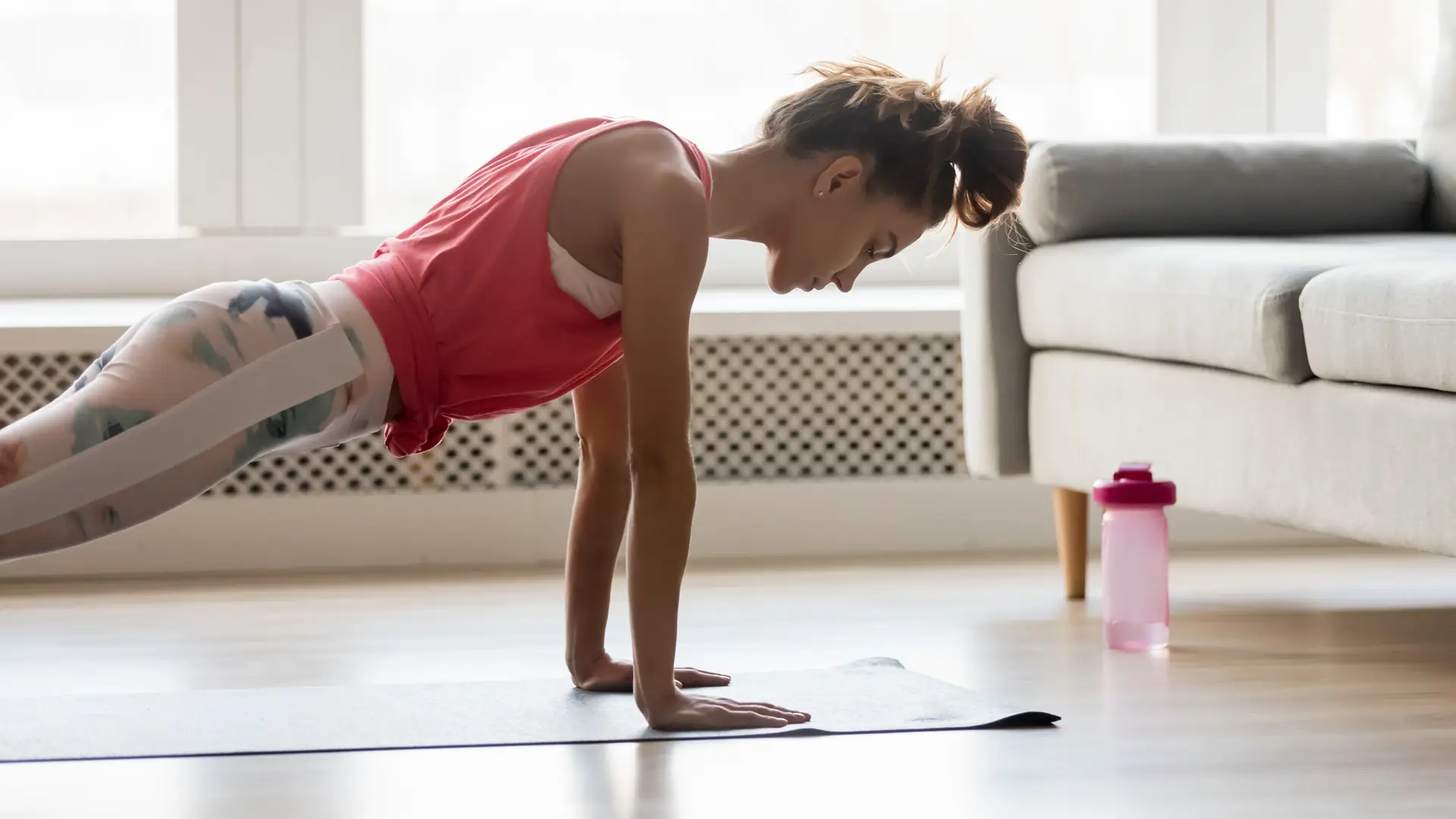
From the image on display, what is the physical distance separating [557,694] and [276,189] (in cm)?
153

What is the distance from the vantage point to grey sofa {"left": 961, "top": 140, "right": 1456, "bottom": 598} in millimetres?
1677

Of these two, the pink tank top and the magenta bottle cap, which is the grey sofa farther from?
the pink tank top

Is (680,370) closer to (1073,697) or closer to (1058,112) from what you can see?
(1073,697)

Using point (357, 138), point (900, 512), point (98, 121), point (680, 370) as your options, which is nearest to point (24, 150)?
point (98, 121)

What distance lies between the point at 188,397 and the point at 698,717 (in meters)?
0.47

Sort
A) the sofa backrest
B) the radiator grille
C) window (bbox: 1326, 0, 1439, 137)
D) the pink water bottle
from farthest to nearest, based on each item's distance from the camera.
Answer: window (bbox: 1326, 0, 1439, 137), the radiator grille, the sofa backrest, the pink water bottle

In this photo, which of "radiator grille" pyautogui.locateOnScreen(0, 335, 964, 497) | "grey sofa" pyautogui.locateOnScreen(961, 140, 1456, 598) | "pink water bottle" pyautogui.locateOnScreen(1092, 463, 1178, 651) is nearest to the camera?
"grey sofa" pyautogui.locateOnScreen(961, 140, 1456, 598)

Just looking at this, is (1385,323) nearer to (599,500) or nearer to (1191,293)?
(1191,293)

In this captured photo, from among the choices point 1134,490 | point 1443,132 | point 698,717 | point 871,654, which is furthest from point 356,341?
point 1443,132

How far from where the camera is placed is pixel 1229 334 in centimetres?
188

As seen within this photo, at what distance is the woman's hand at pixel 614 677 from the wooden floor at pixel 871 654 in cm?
12

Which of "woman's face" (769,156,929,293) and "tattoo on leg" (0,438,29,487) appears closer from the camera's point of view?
"tattoo on leg" (0,438,29,487)

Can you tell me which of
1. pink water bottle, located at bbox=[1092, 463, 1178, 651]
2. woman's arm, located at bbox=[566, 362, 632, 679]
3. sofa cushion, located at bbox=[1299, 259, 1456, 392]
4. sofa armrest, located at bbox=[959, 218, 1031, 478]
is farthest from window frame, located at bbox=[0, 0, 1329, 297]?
sofa cushion, located at bbox=[1299, 259, 1456, 392]

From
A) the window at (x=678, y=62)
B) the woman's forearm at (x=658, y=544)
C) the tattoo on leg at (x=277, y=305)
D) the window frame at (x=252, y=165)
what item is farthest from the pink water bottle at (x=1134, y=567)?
the window frame at (x=252, y=165)
